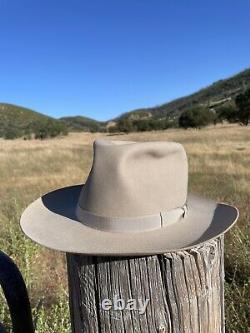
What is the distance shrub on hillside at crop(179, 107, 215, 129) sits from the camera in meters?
53.9

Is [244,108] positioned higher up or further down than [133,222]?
higher up

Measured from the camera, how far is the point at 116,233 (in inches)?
55.5

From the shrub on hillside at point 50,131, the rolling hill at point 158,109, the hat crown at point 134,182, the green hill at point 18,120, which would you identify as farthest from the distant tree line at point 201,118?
the hat crown at point 134,182

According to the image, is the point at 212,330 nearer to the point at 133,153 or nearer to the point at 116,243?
the point at 116,243

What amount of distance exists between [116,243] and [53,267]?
13.4 feet

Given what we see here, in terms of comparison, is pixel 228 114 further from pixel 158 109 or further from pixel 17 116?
pixel 158 109

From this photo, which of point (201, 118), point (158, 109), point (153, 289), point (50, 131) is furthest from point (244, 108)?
point (158, 109)

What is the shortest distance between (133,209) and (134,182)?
0.09 m

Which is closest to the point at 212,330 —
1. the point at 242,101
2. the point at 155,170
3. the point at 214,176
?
the point at 155,170

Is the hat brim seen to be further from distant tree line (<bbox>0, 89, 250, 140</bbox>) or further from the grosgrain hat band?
distant tree line (<bbox>0, 89, 250, 140</bbox>)

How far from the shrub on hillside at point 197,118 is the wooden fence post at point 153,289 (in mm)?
53341

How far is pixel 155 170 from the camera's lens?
1.45 meters

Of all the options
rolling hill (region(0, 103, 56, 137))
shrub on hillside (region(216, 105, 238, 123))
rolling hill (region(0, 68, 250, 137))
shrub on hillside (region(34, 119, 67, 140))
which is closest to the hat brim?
shrub on hillside (region(216, 105, 238, 123))

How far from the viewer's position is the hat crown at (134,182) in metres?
1.43
